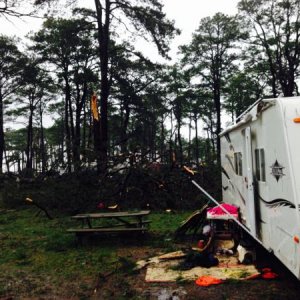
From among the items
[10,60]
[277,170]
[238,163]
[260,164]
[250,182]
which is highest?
[10,60]

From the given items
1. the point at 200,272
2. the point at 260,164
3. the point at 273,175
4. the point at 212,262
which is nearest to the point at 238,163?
the point at 260,164

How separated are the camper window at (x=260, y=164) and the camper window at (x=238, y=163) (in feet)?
4.17

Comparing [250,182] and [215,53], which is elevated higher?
[215,53]

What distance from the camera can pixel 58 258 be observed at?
750cm

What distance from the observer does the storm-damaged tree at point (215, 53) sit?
3105 centimetres

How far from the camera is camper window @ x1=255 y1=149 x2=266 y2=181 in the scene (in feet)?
17.5

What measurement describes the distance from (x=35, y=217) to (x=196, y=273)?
8344 mm

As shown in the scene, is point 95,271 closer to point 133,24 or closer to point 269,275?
point 269,275

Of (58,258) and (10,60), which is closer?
(58,258)

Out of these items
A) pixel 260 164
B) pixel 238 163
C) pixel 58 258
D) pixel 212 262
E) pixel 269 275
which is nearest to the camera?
pixel 260 164

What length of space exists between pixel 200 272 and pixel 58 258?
300 cm

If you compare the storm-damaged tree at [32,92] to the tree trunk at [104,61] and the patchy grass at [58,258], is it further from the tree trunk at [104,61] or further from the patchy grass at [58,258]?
the patchy grass at [58,258]

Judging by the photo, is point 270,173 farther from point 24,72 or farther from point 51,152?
point 24,72

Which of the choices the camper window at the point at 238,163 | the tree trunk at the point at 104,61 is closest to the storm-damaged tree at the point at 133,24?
the tree trunk at the point at 104,61
